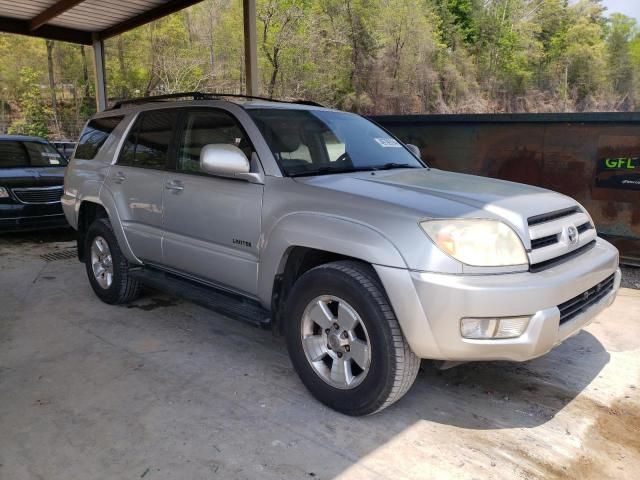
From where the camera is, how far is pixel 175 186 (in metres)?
4.01

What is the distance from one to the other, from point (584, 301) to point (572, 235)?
389mm

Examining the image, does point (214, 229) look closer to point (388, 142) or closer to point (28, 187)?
point (388, 142)

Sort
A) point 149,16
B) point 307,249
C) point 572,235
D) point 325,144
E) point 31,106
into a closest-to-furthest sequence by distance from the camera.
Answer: point 572,235 < point 307,249 < point 325,144 < point 149,16 < point 31,106

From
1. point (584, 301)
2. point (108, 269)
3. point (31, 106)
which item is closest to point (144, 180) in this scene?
point (108, 269)

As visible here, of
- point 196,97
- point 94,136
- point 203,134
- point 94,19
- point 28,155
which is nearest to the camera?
point 203,134

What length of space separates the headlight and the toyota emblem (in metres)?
0.54

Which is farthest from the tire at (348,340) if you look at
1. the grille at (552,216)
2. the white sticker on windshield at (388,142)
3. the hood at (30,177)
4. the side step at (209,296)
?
the hood at (30,177)

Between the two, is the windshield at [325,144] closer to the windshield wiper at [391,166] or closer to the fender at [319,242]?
the windshield wiper at [391,166]

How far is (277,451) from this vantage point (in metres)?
2.69

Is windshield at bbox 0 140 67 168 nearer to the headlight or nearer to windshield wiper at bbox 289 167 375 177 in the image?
windshield wiper at bbox 289 167 375 177

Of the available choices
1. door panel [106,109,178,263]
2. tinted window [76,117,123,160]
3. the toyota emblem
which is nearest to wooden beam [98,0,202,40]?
tinted window [76,117,123,160]

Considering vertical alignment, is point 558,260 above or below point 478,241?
below

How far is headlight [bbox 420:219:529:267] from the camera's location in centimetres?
261

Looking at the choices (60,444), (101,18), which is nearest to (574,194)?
(60,444)
